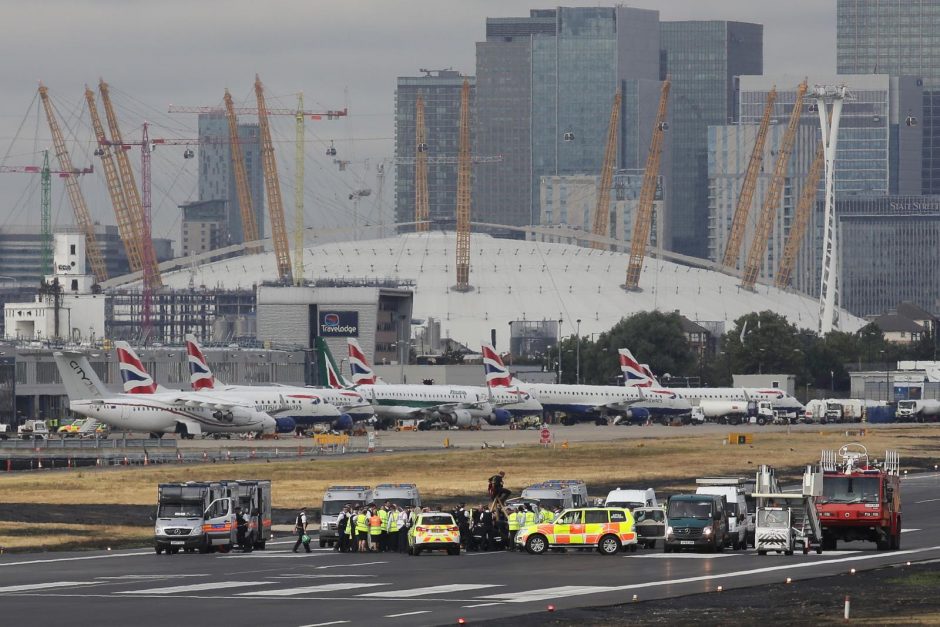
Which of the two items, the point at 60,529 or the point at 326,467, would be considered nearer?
the point at 60,529

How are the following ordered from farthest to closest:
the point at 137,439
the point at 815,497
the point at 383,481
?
the point at 137,439, the point at 383,481, the point at 815,497

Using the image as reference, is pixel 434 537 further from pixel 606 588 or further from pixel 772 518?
pixel 606 588

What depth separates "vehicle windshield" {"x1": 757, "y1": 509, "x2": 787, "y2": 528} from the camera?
65625 millimetres

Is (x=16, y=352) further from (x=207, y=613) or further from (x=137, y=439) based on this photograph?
(x=207, y=613)

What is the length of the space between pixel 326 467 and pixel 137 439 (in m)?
34.4

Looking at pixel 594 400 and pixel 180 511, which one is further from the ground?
pixel 594 400

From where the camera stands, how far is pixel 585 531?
219ft

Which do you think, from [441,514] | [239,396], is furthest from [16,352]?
[441,514]

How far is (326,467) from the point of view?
112 m

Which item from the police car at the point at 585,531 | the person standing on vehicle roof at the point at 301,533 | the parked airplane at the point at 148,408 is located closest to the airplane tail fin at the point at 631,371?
the parked airplane at the point at 148,408

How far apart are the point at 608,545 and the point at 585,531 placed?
1057 millimetres

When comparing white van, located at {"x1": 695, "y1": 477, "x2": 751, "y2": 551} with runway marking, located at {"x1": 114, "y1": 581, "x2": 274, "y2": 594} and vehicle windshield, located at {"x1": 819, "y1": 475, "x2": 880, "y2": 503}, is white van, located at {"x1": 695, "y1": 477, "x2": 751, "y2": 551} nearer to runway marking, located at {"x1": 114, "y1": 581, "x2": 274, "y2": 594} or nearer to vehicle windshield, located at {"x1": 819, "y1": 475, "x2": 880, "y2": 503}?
vehicle windshield, located at {"x1": 819, "y1": 475, "x2": 880, "y2": 503}

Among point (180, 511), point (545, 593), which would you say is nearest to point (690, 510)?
point (545, 593)

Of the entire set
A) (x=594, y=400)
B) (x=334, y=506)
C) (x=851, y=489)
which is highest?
(x=594, y=400)
